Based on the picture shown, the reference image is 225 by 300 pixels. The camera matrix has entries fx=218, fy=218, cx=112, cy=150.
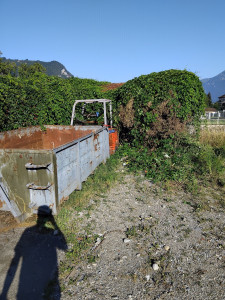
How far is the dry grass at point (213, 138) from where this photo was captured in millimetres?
7809

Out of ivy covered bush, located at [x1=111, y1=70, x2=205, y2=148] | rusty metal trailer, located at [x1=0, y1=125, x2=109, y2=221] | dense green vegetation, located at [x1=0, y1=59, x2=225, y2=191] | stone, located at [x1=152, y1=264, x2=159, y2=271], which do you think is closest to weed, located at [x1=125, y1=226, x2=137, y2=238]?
stone, located at [x1=152, y1=264, x2=159, y2=271]

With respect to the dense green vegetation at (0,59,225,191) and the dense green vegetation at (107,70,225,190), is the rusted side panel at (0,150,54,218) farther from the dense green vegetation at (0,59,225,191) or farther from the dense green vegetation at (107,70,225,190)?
the dense green vegetation at (107,70,225,190)

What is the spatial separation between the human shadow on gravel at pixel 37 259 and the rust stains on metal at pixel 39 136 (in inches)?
85.6

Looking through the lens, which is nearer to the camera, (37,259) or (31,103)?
(37,259)

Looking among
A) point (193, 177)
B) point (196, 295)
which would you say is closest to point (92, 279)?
point (196, 295)

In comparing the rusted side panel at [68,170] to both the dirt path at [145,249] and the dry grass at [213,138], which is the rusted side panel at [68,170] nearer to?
the dirt path at [145,249]

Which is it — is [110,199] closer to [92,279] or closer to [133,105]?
[92,279]

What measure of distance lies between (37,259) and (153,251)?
1481 mm

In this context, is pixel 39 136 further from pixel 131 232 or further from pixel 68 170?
pixel 131 232

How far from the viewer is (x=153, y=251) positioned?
2.88 metres

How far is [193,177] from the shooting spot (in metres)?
5.30

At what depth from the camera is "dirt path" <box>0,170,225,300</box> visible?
2.27 meters

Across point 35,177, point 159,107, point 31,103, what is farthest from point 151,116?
point 35,177

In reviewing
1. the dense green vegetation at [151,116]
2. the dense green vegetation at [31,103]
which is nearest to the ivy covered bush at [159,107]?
the dense green vegetation at [151,116]
